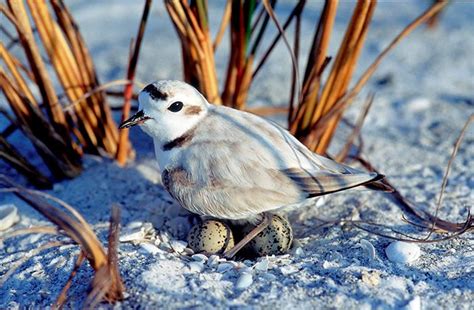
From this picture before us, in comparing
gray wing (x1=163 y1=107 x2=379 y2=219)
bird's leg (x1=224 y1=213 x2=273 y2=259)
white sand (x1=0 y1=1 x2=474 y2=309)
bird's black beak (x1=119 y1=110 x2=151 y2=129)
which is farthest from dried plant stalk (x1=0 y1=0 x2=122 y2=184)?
bird's leg (x1=224 y1=213 x2=273 y2=259)

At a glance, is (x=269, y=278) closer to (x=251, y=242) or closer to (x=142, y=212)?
(x=251, y=242)

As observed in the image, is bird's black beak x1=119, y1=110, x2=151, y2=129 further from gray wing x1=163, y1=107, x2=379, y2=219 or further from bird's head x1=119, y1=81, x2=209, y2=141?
gray wing x1=163, y1=107, x2=379, y2=219

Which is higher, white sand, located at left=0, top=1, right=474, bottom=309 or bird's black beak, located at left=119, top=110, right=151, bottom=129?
bird's black beak, located at left=119, top=110, right=151, bottom=129

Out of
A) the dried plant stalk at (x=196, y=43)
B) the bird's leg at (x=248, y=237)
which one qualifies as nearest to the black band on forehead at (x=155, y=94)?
the dried plant stalk at (x=196, y=43)

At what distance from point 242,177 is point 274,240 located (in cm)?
20

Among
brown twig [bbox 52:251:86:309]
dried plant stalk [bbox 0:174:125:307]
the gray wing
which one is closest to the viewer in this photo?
dried plant stalk [bbox 0:174:125:307]

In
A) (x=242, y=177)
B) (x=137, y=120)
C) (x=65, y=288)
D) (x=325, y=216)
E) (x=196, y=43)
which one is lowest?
(x=325, y=216)

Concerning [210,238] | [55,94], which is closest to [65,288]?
[210,238]

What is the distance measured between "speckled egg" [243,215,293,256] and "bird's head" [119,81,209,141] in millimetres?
354

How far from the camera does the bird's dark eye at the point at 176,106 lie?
1655mm

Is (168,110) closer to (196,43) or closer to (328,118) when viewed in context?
→ (196,43)

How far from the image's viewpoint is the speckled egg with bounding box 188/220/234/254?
5.49 ft

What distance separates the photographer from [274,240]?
1.67 metres

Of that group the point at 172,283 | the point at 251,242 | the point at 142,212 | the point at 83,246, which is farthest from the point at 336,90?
the point at 83,246
